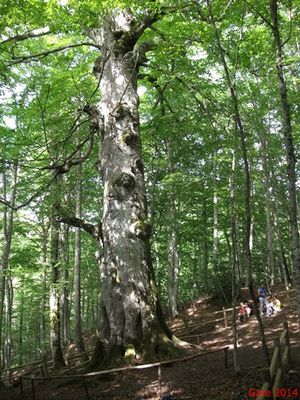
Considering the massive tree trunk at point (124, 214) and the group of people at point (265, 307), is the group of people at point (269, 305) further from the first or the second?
the massive tree trunk at point (124, 214)

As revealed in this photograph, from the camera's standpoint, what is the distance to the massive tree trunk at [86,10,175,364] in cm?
764

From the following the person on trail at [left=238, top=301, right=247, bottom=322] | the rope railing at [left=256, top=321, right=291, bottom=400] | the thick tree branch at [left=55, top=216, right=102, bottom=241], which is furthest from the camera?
the person on trail at [left=238, top=301, right=247, bottom=322]

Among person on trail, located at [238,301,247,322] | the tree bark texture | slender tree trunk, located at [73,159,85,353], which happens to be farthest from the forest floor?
person on trail, located at [238,301,247,322]

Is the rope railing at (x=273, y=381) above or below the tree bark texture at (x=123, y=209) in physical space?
below

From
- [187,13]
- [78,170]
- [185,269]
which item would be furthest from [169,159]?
[185,269]

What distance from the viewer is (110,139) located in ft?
29.3

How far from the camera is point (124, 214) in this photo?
27.1 feet

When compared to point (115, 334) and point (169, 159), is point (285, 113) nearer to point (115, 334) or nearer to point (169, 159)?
point (115, 334)

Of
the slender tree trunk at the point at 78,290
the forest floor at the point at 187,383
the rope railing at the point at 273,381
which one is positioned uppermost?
the slender tree trunk at the point at 78,290

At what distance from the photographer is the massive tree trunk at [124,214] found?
7637 millimetres

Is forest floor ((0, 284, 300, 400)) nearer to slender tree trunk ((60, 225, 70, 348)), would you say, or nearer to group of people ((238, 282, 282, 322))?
group of people ((238, 282, 282, 322))

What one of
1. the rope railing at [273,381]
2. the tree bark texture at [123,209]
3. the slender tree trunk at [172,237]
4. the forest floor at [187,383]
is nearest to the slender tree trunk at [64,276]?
the slender tree trunk at [172,237]

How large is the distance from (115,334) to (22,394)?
9.67ft

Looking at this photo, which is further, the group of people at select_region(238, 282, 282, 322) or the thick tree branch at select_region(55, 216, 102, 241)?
the group of people at select_region(238, 282, 282, 322)
